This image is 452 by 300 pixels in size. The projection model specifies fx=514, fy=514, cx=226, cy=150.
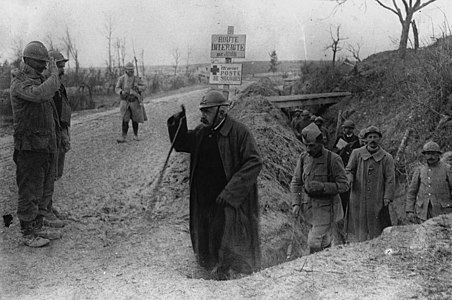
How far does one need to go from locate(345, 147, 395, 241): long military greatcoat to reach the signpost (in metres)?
2.98

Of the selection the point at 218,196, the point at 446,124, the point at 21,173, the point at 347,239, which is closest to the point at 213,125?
the point at 218,196

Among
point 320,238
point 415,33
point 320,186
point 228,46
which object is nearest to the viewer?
point 320,186

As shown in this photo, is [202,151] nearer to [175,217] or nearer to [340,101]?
[175,217]

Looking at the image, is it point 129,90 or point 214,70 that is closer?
point 214,70

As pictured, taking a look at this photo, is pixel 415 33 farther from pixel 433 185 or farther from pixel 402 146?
pixel 433 185

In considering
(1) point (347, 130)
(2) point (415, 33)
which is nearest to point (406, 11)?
(2) point (415, 33)

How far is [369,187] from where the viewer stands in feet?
20.9

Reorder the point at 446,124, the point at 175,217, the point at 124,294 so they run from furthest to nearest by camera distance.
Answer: the point at 446,124 → the point at 175,217 → the point at 124,294

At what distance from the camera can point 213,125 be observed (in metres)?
4.71

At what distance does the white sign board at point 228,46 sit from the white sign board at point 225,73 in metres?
0.23

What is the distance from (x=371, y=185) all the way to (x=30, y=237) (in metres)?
3.97

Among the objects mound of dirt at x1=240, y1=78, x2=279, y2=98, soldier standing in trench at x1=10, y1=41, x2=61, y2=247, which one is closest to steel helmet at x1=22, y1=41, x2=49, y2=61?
soldier standing in trench at x1=10, y1=41, x2=61, y2=247

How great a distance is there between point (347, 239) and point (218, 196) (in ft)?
10.2

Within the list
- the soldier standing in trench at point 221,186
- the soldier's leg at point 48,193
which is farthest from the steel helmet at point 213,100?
the soldier's leg at point 48,193
